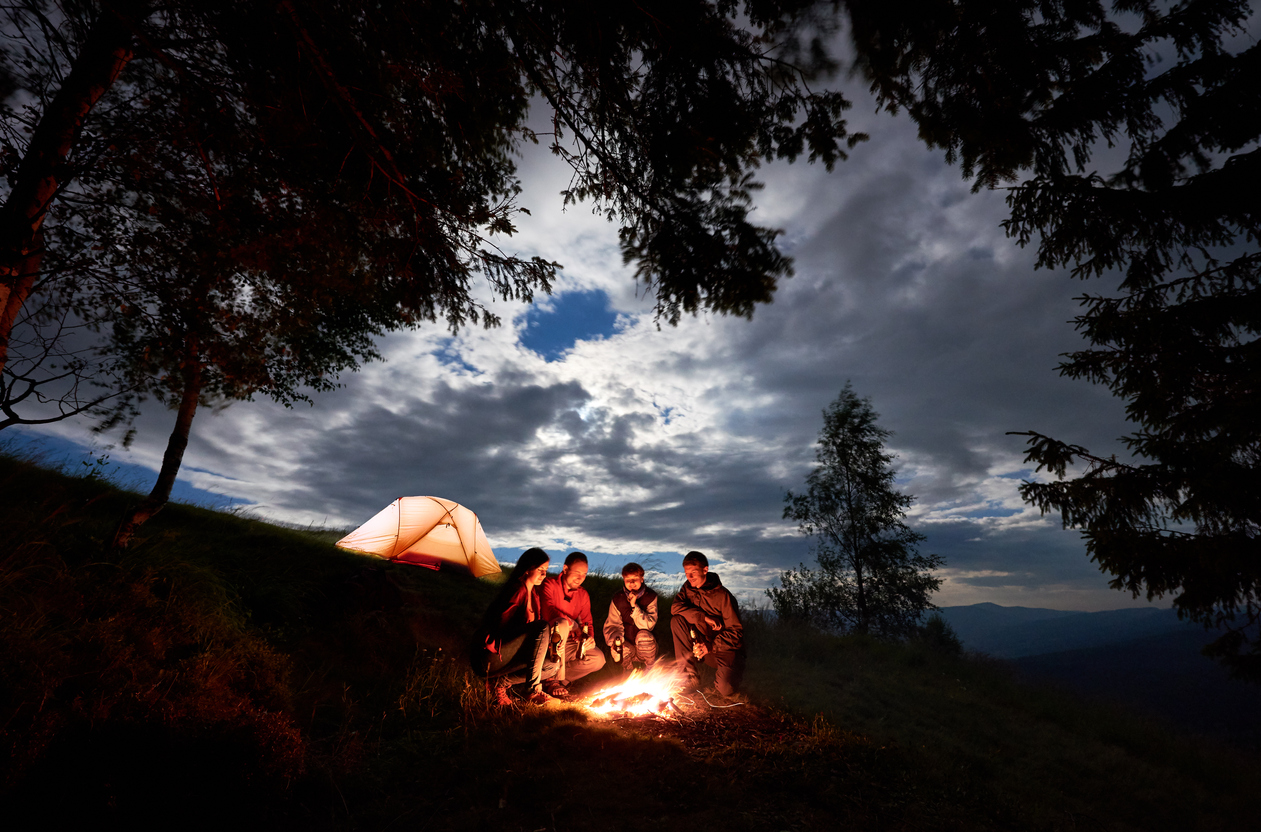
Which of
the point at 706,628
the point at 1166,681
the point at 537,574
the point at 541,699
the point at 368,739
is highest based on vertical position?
the point at 537,574

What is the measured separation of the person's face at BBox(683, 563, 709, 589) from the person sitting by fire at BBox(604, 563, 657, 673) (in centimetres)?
59

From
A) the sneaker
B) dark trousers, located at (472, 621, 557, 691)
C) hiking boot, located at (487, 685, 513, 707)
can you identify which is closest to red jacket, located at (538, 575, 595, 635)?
dark trousers, located at (472, 621, 557, 691)

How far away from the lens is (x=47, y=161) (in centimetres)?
355

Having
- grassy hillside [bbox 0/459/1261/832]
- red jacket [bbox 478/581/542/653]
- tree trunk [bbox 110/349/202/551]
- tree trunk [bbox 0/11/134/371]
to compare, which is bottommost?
grassy hillside [bbox 0/459/1261/832]

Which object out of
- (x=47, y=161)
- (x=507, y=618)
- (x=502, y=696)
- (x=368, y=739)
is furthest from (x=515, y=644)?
(x=47, y=161)

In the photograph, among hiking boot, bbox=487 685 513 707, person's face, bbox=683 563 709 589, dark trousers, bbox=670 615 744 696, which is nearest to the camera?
hiking boot, bbox=487 685 513 707

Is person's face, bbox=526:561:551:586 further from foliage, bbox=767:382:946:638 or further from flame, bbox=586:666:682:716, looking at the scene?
foliage, bbox=767:382:946:638

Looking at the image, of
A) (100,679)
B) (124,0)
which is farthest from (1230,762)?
(124,0)

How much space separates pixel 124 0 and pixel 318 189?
5.42 ft

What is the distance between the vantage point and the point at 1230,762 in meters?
8.33

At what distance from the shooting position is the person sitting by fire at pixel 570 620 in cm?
648

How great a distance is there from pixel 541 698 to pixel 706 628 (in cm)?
254

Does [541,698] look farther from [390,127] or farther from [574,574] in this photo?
[390,127]

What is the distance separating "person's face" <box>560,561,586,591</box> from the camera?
6.71 metres
